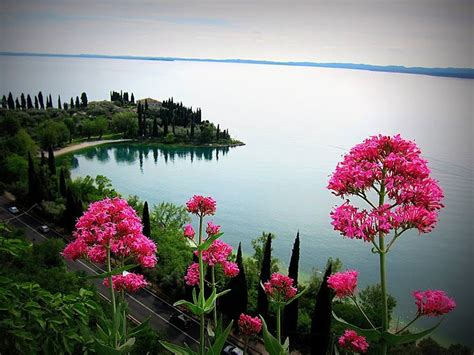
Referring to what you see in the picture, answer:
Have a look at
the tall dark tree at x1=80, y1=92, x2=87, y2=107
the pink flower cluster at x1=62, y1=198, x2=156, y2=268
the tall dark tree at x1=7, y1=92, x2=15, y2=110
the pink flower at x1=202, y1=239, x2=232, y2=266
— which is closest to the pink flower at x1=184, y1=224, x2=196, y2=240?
the pink flower at x1=202, y1=239, x2=232, y2=266

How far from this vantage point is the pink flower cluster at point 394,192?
1.16 m

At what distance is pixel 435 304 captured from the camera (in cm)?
123

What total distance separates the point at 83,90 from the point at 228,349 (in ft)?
97.9

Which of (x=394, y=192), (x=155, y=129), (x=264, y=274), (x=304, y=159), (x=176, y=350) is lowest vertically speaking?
(x=304, y=159)

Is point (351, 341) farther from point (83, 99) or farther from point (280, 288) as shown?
point (83, 99)

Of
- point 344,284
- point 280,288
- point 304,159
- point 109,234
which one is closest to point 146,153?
point 304,159

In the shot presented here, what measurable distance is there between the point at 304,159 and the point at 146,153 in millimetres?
10527

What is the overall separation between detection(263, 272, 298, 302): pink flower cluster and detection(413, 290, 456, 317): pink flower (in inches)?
26.3

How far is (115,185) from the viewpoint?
2005cm

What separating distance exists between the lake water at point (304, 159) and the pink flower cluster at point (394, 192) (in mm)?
4591

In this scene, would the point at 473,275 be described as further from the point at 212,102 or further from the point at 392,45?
the point at 212,102

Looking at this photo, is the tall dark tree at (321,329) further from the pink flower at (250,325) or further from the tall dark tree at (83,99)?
the tall dark tree at (83,99)

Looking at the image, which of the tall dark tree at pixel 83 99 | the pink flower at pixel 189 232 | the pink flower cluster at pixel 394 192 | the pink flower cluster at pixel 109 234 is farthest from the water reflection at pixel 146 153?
the pink flower cluster at pixel 394 192

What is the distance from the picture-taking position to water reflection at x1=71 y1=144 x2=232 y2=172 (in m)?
24.9
